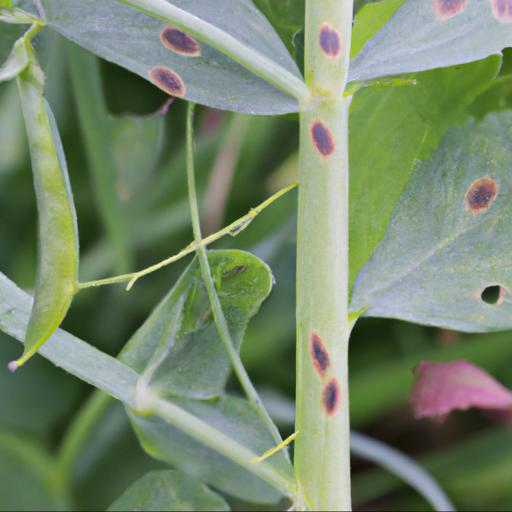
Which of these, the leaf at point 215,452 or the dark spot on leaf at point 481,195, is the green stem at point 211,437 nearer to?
the leaf at point 215,452

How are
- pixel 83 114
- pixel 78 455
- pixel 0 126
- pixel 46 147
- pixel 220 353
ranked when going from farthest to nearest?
pixel 0 126, pixel 78 455, pixel 83 114, pixel 220 353, pixel 46 147

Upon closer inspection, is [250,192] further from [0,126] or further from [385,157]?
[385,157]

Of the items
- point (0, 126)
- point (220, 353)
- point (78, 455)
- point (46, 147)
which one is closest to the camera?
point (46, 147)

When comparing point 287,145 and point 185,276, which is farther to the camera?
point 287,145

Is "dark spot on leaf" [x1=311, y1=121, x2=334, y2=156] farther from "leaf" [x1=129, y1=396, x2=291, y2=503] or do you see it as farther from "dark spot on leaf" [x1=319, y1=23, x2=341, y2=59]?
"leaf" [x1=129, y1=396, x2=291, y2=503]

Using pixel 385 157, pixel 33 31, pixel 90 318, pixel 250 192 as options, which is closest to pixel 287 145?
pixel 250 192

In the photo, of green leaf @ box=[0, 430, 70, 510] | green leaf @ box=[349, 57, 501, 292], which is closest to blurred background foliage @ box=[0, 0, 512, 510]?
green leaf @ box=[0, 430, 70, 510]
